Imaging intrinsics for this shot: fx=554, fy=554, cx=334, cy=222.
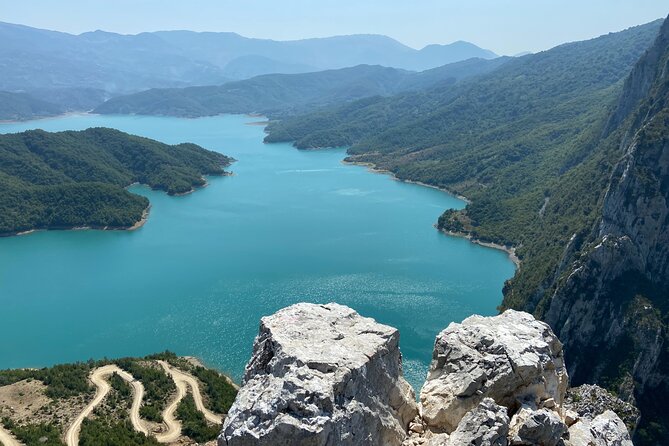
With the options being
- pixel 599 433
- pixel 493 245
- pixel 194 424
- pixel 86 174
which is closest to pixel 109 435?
pixel 194 424

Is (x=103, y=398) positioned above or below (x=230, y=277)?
above

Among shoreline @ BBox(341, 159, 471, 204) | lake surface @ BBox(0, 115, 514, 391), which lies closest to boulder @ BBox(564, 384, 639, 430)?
lake surface @ BBox(0, 115, 514, 391)

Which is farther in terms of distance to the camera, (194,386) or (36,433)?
(194,386)

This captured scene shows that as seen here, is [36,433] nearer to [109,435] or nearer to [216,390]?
[109,435]

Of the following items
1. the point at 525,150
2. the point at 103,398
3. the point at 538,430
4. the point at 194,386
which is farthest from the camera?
the point at 525,150

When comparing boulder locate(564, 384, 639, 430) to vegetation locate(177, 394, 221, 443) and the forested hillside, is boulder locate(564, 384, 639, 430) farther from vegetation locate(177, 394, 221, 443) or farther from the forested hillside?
the forested hillside

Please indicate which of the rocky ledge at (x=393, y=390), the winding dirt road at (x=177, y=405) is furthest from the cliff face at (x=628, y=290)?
the rocky ledge at (x=393, y=390)
